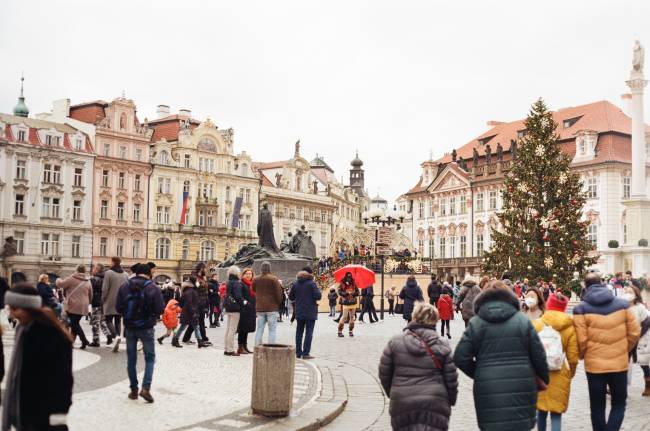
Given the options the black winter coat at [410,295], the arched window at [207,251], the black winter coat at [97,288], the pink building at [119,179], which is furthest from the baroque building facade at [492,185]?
the black winter coat at [97,288]

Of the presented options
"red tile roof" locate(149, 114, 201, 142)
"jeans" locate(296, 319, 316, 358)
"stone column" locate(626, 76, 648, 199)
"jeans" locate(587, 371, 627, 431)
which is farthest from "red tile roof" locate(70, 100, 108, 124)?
"jeans" locate(587, 371, 627, 431)

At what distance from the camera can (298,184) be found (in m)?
83.9

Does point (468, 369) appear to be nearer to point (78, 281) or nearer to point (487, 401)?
point (487, 401)

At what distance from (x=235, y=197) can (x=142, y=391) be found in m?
65.5

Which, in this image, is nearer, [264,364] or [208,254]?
[264,364]

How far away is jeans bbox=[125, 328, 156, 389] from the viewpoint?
9.99 meters

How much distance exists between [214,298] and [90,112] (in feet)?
150

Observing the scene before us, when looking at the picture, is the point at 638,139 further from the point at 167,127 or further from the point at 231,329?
the point at 167,127

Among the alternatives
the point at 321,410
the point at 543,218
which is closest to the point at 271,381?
the point at 321,410

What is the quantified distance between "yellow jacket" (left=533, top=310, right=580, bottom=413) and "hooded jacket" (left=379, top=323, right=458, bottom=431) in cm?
180

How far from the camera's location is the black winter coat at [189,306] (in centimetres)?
1733

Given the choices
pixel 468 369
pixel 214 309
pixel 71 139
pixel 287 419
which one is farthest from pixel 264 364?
pixel 71 139

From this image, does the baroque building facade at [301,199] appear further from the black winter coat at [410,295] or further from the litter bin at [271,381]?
the litter bin at [271,381]

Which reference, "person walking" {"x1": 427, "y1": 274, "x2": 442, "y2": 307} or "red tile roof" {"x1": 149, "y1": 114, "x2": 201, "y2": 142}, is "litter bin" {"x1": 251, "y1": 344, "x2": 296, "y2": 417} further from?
"red tile roof" {"x1": 149, "y1": 114, "x2": 201, "y2": 142}
